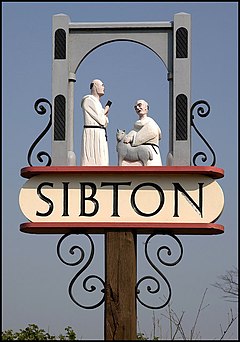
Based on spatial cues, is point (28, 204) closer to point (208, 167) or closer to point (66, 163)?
point (66, 163)

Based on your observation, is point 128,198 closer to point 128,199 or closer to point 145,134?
point 128,199

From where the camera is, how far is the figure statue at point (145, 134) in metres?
9.26

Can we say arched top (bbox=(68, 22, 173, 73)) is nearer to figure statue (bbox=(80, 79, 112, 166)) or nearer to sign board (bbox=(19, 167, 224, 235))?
figure statue (bbox=(80, 79, 112, 166))

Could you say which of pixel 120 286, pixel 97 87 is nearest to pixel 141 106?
pixel 97 87

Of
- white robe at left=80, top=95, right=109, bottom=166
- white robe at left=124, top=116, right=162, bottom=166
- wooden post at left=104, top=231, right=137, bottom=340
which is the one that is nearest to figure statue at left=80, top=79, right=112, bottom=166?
white robe at left=80, top=95, right=109, bottom=166

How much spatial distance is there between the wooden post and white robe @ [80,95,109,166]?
0.67 m

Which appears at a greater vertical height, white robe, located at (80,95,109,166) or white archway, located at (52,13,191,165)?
white archway, located at (52,13,191,165)

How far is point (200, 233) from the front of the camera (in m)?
9.12

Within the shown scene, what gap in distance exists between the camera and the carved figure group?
924 cm

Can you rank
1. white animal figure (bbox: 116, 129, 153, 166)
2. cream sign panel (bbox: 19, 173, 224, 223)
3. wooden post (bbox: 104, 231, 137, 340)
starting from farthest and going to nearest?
white animal figure (bbox: 116, 129, 153, 166) → cream sign panel (bbox: 19, 173, 224, 223) → wooden post (bbox: 104, 231, 137, 340)

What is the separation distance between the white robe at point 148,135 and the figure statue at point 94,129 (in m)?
0.22

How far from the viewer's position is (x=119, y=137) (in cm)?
939

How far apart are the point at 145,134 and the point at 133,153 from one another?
0.67ft

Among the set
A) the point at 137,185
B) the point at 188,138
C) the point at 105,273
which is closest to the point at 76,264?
the point at 105,273
